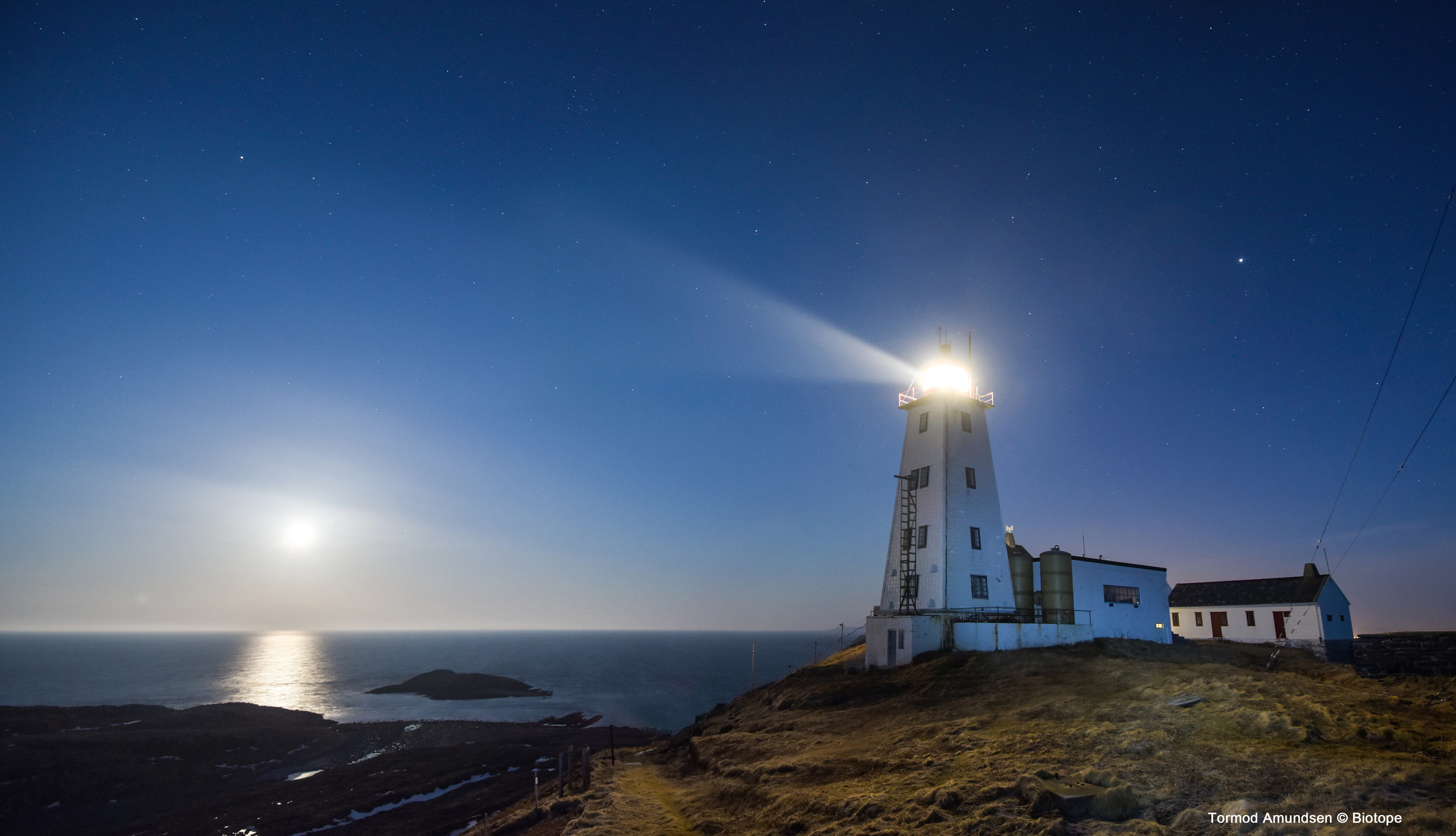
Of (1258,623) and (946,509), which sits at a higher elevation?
(946,509)

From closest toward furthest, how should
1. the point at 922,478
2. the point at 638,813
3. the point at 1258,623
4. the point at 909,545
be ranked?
the point at 638,813
the point at 909,545
the point at 922,478
the point at 1258,623

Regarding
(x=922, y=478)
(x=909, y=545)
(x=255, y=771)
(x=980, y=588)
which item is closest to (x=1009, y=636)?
(x=980, y=588)

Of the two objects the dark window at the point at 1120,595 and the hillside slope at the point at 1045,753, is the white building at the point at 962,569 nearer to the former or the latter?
the dark window at the point at 1120,595

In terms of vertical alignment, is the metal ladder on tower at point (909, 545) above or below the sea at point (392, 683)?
above

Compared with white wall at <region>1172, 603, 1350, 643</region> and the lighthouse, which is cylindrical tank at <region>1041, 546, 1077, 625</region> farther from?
white wall at <region>1172, 603, 1350, 643</region>

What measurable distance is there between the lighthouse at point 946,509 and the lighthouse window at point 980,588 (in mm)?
45

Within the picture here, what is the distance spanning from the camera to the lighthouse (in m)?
34.9

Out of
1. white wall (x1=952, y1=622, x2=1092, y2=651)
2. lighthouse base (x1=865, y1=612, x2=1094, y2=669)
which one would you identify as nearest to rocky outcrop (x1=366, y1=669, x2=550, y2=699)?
lighthouse base (x1=865, y1=612, x2=1094, y2=669)

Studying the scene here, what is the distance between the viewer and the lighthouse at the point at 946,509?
114ft

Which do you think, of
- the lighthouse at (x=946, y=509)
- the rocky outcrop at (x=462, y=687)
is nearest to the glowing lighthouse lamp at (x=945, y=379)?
the lighthouse at (x=946, y=509)

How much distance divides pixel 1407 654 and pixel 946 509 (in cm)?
1800

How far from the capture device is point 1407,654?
78.7ft

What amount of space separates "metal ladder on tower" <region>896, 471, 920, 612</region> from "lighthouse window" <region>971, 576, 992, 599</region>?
291 centimetres

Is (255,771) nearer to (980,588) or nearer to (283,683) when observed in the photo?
(980,588)
